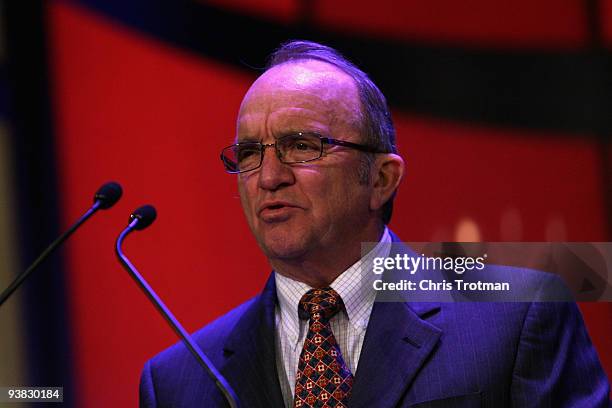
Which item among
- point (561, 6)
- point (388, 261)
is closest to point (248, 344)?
point (388, 261)

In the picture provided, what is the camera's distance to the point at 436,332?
6.04 ft

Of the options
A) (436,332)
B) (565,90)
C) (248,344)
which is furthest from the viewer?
(565,90)

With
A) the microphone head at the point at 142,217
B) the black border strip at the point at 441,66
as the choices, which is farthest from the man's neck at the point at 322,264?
the black border strip at the point at 441,66

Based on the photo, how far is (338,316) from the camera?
1.94 m

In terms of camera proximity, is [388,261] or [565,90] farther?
[565,90]

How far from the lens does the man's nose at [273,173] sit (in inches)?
74.4

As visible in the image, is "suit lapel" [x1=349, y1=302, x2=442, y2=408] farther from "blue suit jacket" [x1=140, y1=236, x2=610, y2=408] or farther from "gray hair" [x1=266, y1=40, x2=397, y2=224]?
"gray hair" [x1=266, y1=40, x2=397, y2=224]

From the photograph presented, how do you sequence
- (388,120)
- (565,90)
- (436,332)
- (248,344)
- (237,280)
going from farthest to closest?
(237,280) < (565,90) < (388,120) < (248,344) < (436,332)

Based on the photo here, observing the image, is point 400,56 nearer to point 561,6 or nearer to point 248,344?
point 561,6

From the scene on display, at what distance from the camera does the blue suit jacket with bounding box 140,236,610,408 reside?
1.73 metres

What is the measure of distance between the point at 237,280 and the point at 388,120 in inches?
29.4

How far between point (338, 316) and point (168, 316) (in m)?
0.52

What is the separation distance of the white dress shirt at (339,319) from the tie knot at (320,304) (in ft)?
0.05

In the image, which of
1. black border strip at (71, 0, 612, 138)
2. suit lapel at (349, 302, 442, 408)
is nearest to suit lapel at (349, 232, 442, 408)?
suit lapel at (349, 302, 442, 408)
